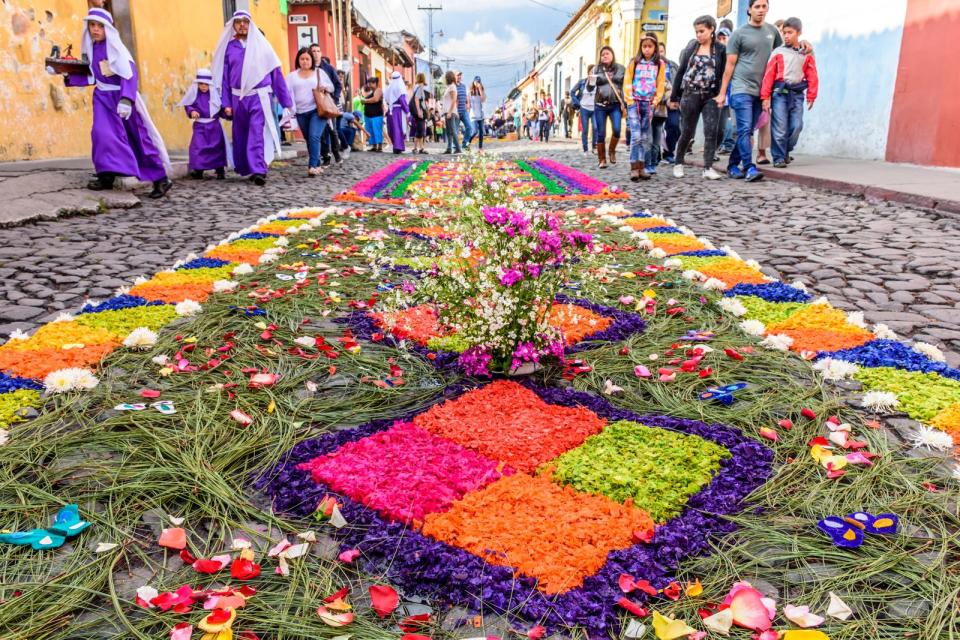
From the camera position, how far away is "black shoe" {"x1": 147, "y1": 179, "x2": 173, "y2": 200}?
802 cm

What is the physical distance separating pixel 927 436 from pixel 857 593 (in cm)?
87

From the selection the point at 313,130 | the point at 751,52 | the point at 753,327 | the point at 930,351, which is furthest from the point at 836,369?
the point at 313,130

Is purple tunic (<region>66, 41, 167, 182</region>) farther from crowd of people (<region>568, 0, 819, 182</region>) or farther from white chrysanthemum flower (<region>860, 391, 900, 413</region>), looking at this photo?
white chrysanthemum flower (<region>860, 391, 900, 413</region>)

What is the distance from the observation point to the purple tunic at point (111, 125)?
24.1 feet

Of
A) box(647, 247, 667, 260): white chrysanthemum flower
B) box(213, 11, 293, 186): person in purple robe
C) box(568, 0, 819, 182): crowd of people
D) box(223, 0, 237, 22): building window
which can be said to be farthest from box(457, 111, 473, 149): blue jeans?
box(647, 247, 667, 260): white chrysanthemum flower

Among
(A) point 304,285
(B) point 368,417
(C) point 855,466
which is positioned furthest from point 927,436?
(A) point 304,285

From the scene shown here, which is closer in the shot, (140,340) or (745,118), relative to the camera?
(140,340)

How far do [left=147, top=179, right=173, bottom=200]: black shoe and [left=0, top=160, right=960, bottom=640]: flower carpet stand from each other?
4912 mm

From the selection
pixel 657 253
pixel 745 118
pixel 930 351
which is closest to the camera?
pixel 930 351

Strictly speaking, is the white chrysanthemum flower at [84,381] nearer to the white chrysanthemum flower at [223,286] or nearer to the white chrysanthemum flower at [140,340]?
the white chrysanthemum flower at [140,340]

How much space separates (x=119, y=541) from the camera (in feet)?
5.87

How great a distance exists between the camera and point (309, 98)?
1096 cm

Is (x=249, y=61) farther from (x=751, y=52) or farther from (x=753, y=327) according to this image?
(x=753, y=327)

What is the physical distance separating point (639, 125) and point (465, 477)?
27.5 ft
